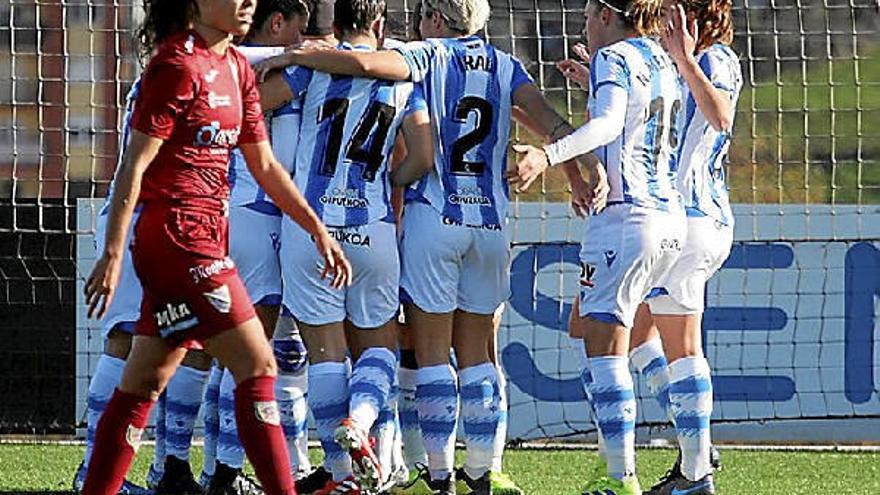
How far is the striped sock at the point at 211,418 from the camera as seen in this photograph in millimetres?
7777

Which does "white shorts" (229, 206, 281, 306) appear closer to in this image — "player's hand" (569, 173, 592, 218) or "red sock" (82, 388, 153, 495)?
"player's hand" (569, 173, 592, 218)

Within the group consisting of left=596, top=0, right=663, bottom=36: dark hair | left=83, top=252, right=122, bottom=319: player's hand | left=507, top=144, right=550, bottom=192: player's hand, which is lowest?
left=83, top=252, right=122, bottom=319: player's hand

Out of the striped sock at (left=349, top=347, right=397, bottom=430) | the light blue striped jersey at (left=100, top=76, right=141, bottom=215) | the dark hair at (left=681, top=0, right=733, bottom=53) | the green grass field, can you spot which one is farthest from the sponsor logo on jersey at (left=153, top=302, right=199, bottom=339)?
the dark hair at (left=681, top=0, right=733, bottom=53)

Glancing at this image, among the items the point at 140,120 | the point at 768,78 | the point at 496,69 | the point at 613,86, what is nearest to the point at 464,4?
the point at 496,69

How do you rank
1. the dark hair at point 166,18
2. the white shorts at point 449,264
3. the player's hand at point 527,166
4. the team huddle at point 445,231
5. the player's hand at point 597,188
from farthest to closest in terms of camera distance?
the white shorts at point 449,264, the team huddle at point 445,231, the player's hand at point 597,188, the player's hand at point 527,166, the dark hair at point 166,18

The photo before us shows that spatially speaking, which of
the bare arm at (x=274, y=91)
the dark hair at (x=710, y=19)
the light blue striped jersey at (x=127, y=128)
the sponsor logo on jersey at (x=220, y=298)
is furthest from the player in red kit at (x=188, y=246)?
the dark hair at (x=710, y=19)

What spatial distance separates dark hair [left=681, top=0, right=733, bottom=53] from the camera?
7.25 m

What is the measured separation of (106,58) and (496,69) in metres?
4.34

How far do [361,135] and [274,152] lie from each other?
393mm

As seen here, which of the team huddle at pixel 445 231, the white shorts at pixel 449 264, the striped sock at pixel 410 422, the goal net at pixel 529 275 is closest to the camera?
the team huddle at pixel 445 231

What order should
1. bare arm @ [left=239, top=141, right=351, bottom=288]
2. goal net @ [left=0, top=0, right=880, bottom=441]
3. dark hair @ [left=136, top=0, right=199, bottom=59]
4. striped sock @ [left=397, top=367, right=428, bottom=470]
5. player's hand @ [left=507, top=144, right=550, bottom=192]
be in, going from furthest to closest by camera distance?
goal net @ [left=0, top=0, right=880, bottom=441]
striped sock @ [left=397, top=367, right=428, bottom=470]
player's hand @ [left=507, top=144, right=550, bottom=192]
bare arm @ [left=239, top=141, right=351, bottom=288]
dark hair @ [left=136, top=0, right=199, bottom=59]

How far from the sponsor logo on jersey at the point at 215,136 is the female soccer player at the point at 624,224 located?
5.14 ft

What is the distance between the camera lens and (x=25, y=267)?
417 inches

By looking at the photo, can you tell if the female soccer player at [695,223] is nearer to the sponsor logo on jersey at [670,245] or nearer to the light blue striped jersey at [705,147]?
the light blue striped jersey at [705,147]
